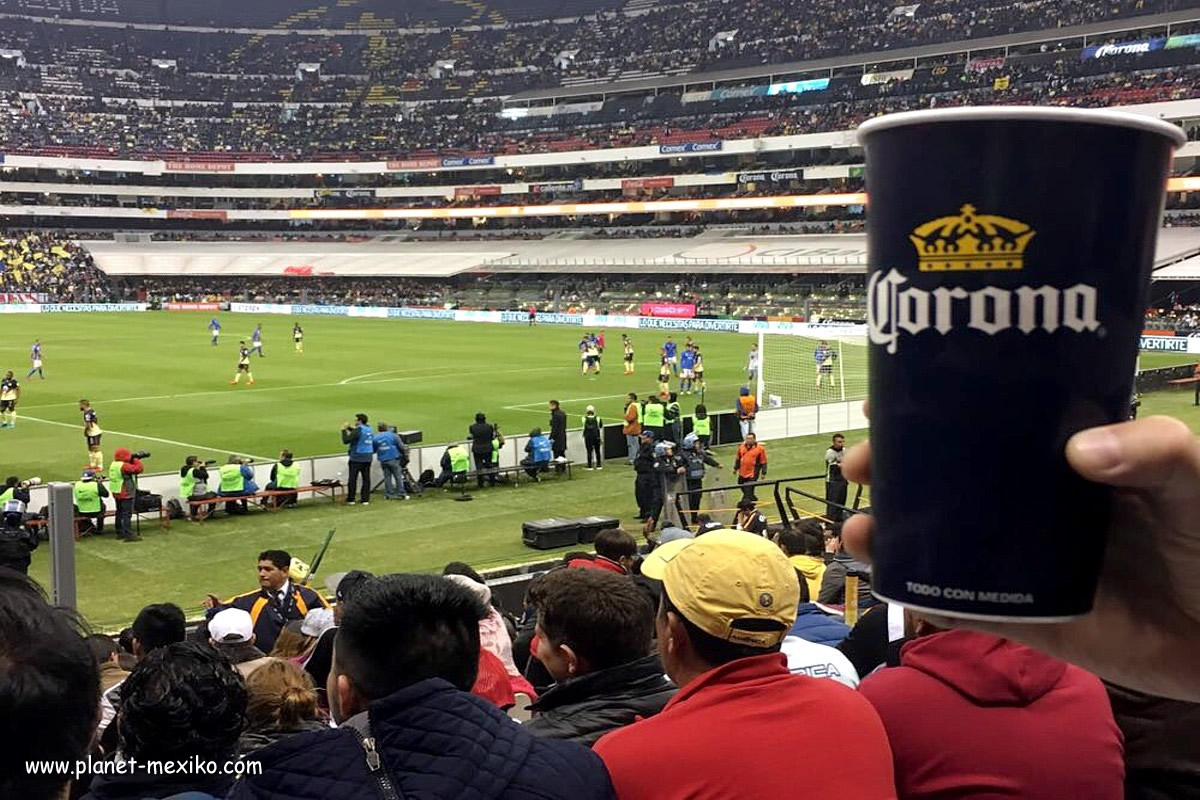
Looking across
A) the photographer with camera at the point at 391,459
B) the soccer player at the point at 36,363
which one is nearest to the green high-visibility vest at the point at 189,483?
the photographer with camera at the point at 391,459

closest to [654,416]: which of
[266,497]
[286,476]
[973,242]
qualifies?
[286,476]

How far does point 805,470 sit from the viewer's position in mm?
24406

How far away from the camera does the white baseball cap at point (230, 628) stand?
6.47m

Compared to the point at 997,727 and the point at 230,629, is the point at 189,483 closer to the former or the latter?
the point at 230,629

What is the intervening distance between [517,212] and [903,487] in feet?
316

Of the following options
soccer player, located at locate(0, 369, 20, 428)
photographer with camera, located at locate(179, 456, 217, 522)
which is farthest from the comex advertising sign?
photographer with camera, located at locate(179, 456, 217, 522)

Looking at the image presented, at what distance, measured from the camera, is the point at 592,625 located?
404 cm

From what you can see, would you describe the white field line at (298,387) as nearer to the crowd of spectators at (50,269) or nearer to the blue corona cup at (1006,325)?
the blue corona cup at (1006,325)

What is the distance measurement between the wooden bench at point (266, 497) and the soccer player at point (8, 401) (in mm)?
12583

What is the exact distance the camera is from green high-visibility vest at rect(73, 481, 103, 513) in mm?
17828

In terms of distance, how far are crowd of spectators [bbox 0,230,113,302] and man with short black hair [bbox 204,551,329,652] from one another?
79081 mm

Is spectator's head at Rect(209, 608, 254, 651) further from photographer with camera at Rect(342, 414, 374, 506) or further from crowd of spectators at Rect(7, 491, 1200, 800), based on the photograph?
photographer with camera at Rect(342, 414, 374, 506)

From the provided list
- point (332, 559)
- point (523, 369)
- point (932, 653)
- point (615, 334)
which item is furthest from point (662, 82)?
point (932, 653)

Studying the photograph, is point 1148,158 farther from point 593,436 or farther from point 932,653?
point 593,436
